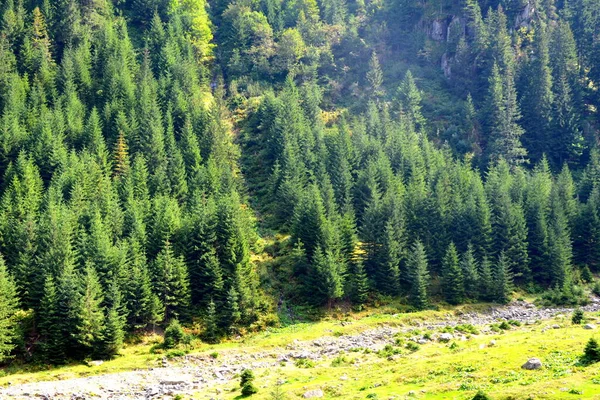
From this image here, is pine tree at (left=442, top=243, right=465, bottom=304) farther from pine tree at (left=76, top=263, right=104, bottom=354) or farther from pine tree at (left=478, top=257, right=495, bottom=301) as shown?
pine tree at (left=76, top=263, right=104, bottom=354)

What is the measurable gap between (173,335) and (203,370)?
11621mm

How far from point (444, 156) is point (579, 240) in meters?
38.4

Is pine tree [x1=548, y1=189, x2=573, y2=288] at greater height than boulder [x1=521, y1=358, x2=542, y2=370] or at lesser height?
greater

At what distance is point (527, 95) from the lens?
170m

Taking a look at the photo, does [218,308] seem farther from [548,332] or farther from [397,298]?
[548,332]

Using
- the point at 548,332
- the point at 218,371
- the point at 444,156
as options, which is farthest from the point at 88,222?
the point at 444,156

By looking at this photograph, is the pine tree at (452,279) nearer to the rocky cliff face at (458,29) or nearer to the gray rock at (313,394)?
the gray rock at (313,394)

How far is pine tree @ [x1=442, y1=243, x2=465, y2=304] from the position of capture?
105625 mm

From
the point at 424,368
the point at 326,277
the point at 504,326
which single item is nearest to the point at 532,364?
the point at 424,368

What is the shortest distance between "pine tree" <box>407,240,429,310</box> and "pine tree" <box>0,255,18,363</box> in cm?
6046

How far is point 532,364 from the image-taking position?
56.8 m

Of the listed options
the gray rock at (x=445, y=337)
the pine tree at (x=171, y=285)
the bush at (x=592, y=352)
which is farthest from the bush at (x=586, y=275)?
the pine tree at (x=171, y=285)

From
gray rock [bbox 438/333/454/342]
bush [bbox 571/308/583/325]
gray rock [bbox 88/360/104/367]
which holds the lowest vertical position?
gray rock [bbox 438/333/454/342]

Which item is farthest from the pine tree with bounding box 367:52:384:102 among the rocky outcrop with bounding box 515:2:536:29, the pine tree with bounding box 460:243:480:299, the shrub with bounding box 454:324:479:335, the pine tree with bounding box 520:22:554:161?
the shrub with bounding box 454:324:479:335
